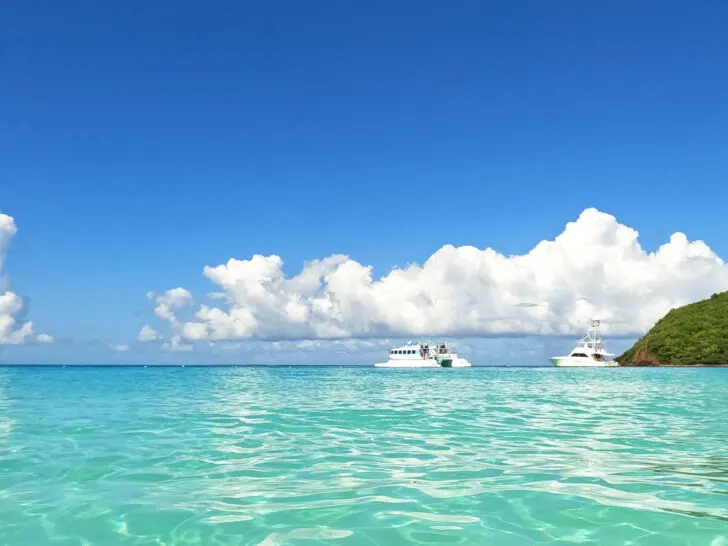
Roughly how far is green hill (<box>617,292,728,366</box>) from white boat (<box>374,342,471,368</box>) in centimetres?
5152

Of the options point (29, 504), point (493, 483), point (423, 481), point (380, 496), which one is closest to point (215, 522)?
point (380, 496)

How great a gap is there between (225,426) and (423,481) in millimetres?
10401

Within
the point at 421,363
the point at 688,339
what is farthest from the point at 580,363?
the point at 421,363

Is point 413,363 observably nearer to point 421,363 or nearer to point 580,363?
point 421,363

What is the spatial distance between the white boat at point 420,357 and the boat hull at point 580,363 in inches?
1079

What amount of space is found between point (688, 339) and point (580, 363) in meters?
26.5

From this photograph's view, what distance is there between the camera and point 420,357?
149500 millimetres

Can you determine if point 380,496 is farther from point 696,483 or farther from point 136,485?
point 696,483

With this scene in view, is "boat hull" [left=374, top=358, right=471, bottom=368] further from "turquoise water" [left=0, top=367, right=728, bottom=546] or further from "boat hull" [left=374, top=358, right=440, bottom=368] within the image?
"turquoise water" [left=0, top=367, right=728, bottom=546]

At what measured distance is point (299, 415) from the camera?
2331 cm

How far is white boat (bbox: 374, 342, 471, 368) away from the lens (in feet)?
484

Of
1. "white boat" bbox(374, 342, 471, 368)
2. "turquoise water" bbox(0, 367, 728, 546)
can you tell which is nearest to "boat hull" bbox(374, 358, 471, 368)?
"white boat" bbox(374, 342, 471, 368)

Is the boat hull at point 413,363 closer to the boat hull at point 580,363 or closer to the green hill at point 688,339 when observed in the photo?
the boat hull at point 580,363

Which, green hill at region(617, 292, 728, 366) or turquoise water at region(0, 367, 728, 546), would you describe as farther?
green hill at region(617, 292, 728, 366)
